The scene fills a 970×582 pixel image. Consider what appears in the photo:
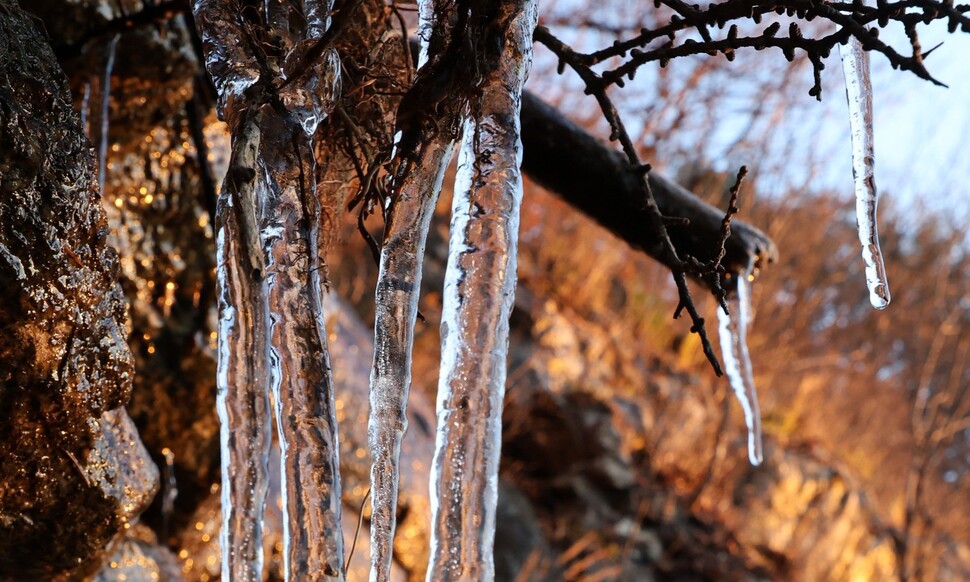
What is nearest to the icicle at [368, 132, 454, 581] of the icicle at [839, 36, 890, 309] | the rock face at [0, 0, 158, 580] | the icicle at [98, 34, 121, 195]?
the rock face at [0, 0, 158, 580]

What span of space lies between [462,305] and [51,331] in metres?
0.88

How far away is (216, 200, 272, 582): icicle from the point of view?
1.32 m

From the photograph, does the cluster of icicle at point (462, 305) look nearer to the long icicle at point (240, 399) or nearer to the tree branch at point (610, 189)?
the long icicle at point (240, 399)

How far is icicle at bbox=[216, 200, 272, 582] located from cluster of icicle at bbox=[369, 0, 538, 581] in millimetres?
186

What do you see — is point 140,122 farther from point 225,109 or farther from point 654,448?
point 654,448

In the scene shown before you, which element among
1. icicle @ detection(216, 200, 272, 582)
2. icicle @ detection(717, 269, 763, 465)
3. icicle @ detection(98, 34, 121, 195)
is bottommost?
icicle @ detection(216, 200, 272, 582)

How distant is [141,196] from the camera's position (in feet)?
9.27

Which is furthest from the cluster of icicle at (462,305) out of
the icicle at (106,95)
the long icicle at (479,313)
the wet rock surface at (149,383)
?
the icicle at (106,95)

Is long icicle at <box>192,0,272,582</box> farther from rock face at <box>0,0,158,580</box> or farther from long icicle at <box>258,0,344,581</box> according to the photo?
rock face at <box>0,0,158,580</box>

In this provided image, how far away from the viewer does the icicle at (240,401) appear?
1.32m

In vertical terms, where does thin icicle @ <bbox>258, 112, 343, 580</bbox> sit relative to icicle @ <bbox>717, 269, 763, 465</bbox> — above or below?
below

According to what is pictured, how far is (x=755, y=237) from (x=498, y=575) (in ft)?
12.8

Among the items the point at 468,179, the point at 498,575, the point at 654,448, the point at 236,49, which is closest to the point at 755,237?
the point at 468,179

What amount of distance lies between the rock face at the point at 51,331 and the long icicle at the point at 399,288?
2.22 ft
